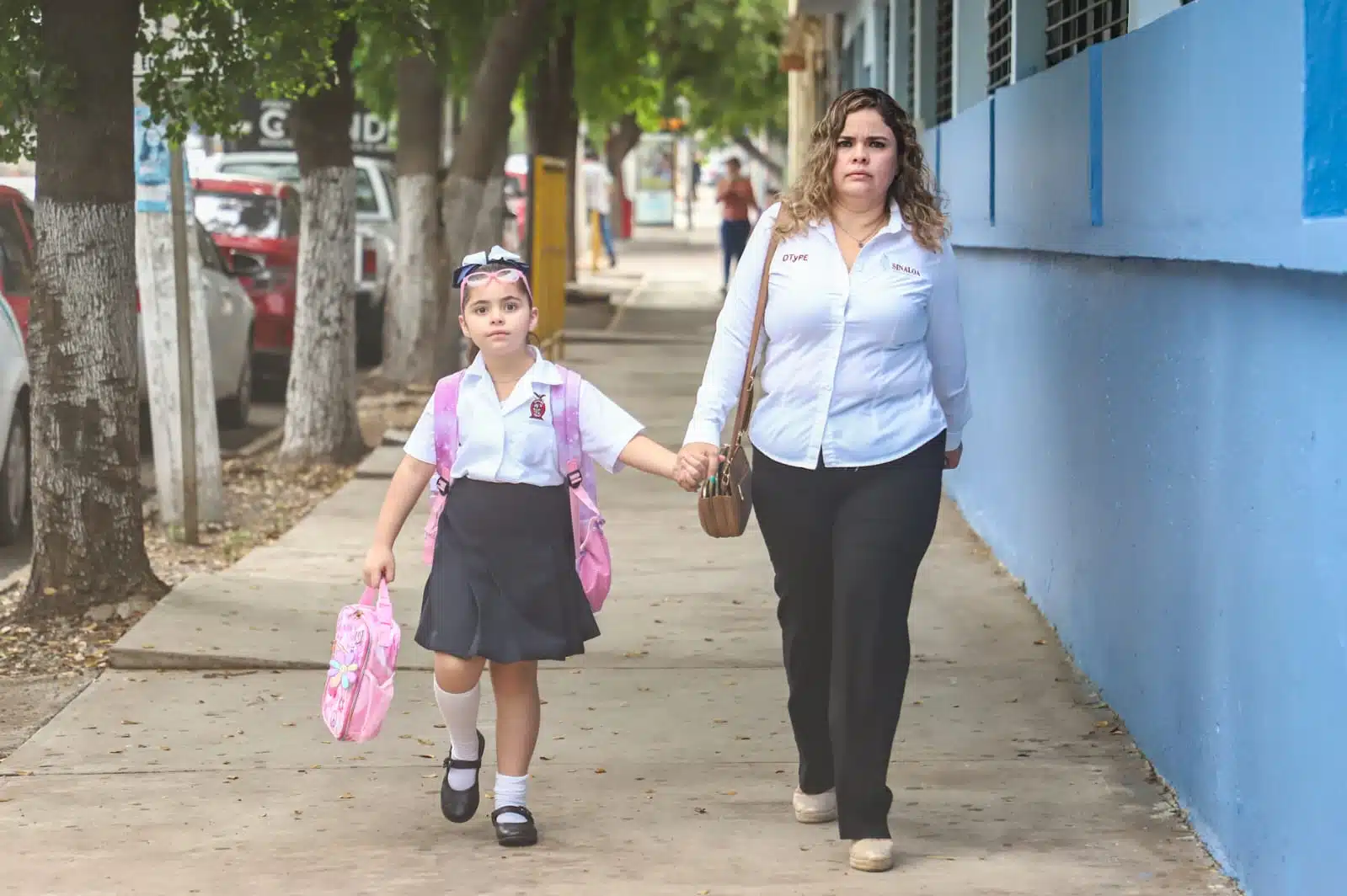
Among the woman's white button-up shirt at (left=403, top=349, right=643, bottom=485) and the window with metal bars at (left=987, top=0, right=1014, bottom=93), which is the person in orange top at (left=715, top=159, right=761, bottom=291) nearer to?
the window with metal bars at (left=987, top=0, right=1014, bottom=93)

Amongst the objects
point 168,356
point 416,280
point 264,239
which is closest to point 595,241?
point 416,280

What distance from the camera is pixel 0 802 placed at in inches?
220

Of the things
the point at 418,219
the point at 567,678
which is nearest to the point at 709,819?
the point at 567,678

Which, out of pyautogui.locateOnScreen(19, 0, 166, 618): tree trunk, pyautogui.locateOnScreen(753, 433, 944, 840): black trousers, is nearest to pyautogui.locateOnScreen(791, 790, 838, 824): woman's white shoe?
pyautogui.locateOnScreen(753, 433, 944, 840): black trousers

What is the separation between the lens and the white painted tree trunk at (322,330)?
42.9ft

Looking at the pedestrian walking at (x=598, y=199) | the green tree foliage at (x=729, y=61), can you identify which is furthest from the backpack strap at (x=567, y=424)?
the pedestrian walking at (x=598, y=199)

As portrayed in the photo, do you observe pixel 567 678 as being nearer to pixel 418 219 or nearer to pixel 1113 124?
pixel 1113 124

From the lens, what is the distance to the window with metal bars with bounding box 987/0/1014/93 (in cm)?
965

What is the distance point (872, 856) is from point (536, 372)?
1285mm

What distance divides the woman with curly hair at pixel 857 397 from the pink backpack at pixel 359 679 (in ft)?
2.68

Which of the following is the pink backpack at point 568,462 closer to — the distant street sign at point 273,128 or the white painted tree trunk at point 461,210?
the white painted tree trunk at point 461,210

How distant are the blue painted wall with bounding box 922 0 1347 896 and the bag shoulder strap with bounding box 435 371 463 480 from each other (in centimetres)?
166

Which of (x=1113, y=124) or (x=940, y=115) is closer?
(x=1113, y=124)

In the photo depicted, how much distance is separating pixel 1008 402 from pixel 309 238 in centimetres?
565
